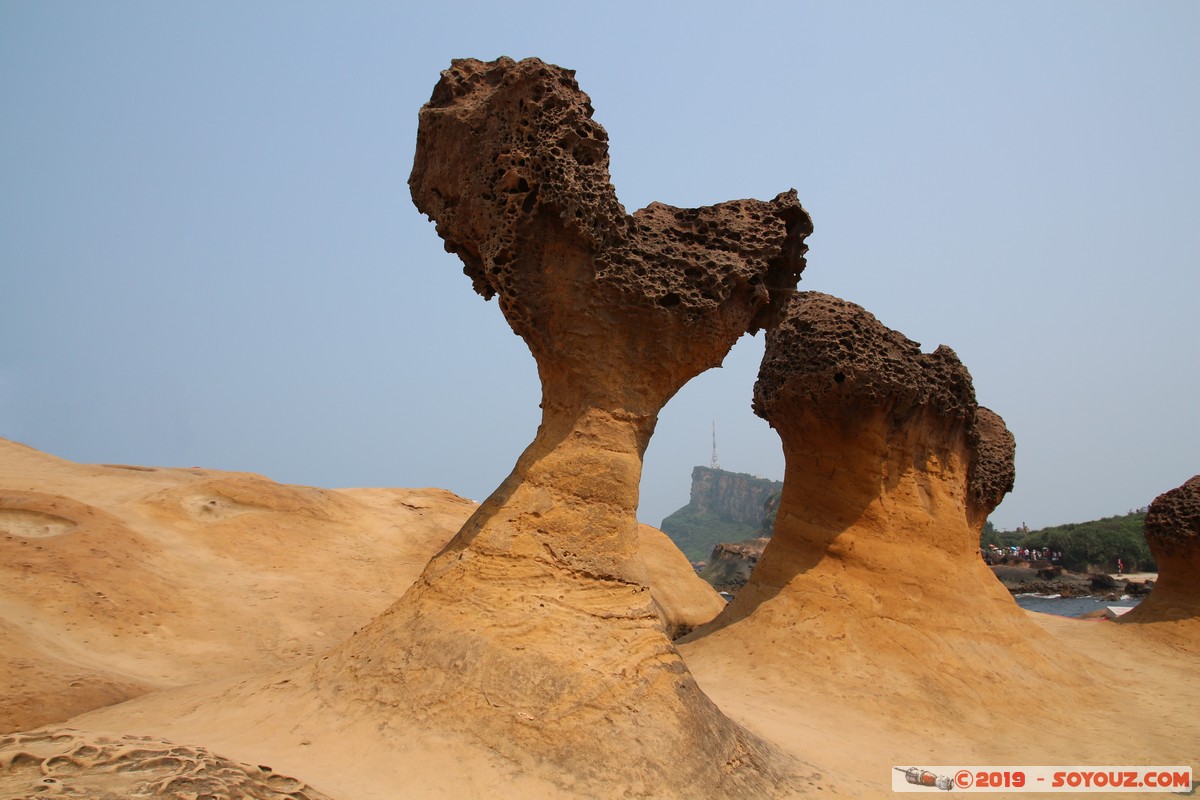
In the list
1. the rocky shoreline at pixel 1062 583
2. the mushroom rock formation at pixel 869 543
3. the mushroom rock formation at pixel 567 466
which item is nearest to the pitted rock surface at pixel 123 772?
the mushroom rock formation at pixel 567 466

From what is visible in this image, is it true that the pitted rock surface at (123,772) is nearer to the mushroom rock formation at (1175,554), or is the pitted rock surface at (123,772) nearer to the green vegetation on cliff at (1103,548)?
the mushroom rock formation at (1175,554)

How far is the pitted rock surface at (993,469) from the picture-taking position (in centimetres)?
1050

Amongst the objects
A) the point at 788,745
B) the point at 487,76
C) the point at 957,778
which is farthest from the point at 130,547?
the point at 957,778

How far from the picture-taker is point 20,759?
9.17ft

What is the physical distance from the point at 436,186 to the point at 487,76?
77cm

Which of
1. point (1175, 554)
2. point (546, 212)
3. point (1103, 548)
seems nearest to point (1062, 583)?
point (1103, 548)

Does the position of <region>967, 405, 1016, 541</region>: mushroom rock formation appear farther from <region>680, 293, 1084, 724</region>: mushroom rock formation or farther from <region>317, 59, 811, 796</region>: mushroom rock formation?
<region>317, 59, 811, 796</region>: mushroom rock formation

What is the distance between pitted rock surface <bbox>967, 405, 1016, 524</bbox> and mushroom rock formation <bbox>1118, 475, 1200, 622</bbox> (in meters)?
2.94

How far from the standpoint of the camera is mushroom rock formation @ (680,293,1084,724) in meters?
7.38

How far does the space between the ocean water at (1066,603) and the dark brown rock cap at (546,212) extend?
18.6 m

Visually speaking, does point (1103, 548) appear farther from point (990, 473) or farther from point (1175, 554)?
point (990, 473)

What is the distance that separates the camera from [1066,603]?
22.8m

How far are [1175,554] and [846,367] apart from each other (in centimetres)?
739

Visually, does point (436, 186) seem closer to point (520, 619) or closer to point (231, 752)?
point (520, 619)
